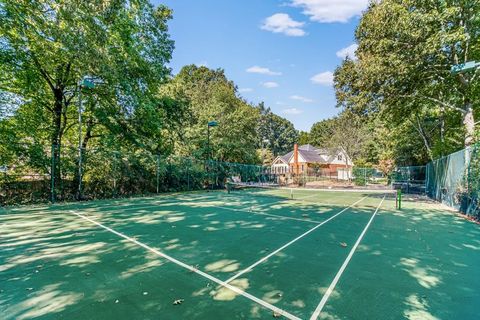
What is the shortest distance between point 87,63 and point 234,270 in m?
12.1

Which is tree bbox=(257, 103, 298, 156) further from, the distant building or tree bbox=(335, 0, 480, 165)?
tree bbox=(335, 0, 480, 165)

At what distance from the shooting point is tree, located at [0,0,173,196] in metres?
11.1

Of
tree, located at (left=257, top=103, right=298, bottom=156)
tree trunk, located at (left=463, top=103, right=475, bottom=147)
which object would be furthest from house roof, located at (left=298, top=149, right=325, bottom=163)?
tree trunk, located at (left=463, top=103, right=475, bottom=147)

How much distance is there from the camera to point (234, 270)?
4.20 metres

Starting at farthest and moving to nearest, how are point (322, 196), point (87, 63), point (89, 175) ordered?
point (322, 196) → point (89, 175) → point (87, 63)

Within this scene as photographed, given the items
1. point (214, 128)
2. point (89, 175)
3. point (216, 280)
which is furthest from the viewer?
point (214, 128)

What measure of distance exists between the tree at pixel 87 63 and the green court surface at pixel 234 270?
25.3ft

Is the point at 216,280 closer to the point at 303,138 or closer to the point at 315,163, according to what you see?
the point at 315,163

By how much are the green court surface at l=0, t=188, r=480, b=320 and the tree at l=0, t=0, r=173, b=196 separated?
25.3 ft

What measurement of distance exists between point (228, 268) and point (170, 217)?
16.8 ft

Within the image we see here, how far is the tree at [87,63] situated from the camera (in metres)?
11.1

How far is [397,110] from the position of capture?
1675 centimetres

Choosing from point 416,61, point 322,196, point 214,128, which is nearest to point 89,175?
point 214,128

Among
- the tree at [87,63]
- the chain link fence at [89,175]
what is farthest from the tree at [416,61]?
the chain link fence at [89,175]
